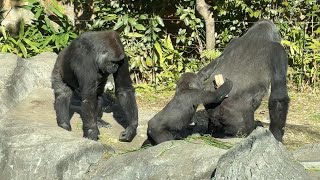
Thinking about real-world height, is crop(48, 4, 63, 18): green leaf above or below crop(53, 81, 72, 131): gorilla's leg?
above

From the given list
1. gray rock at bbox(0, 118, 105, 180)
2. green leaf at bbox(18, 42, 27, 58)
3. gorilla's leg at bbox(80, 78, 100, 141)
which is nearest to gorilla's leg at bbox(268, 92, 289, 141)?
gray rock at bbox(0, 118, 105, 180)

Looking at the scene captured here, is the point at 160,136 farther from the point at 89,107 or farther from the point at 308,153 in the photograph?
the point at 308,153

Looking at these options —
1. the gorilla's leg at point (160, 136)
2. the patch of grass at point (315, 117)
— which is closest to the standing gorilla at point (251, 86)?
the gorilla's leg at point (160, 136)

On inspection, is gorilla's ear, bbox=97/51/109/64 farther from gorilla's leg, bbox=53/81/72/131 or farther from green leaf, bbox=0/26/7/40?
green leaf, bbox=0/26/7/40

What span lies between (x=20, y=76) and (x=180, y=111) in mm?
2787

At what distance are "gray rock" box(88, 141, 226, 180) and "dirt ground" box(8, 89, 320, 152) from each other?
90 cm

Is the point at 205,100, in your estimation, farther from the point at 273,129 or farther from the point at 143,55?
the point at 143,55

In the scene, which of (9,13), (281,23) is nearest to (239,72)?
(281,23)

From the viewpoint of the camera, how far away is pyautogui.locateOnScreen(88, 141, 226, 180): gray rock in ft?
17.2

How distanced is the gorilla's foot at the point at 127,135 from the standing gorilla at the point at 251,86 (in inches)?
43.7

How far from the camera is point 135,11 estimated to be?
452 inches

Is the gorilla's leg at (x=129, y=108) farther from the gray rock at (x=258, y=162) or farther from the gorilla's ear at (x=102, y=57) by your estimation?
the gray rock at (x=258, y=162)

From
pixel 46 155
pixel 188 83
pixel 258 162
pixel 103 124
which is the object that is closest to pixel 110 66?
pixel 188 83

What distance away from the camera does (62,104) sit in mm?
7605
